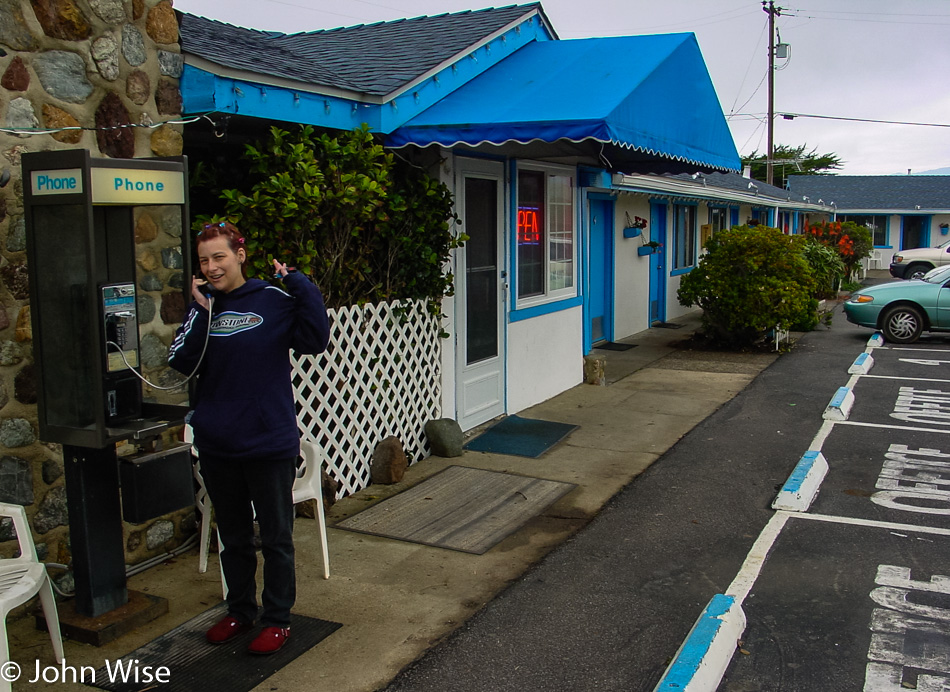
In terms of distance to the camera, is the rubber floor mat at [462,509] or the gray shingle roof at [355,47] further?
the gray shingle roof at [355,47]

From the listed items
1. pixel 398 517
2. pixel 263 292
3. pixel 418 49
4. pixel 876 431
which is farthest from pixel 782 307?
pixel 263 292

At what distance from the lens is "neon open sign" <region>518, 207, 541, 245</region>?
8766mm

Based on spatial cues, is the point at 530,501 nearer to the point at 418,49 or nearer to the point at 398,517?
the point at 398,517

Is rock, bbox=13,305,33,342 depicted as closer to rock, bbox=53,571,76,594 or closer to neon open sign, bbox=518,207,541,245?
rock, bbox=53,571,76,594

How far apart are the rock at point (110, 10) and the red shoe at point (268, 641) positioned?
3172 millimetres

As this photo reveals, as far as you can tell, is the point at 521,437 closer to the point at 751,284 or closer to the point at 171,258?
the point at 171,258

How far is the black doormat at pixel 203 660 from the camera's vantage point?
3650 millimetres

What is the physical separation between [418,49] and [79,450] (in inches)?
213

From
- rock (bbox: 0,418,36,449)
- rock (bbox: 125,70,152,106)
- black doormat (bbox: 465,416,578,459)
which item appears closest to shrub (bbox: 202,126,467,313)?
rock (bbox: 125,70,152,106)

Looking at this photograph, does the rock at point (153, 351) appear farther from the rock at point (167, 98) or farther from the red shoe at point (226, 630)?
the red shoe at point (226, 630)

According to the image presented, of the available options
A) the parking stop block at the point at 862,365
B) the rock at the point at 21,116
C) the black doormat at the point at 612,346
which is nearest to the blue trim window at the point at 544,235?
the black doormat at the point at 612,346

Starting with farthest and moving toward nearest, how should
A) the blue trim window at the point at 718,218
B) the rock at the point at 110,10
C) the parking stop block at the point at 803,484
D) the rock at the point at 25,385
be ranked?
the blue trim window at the point at 718,218
the parking stop block at the point at 803,484
the rock at the point at 110,10
the rock at the point at 25,385

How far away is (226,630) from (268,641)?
10.3 inches

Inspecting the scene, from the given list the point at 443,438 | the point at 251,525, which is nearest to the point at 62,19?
the point at 251,525
